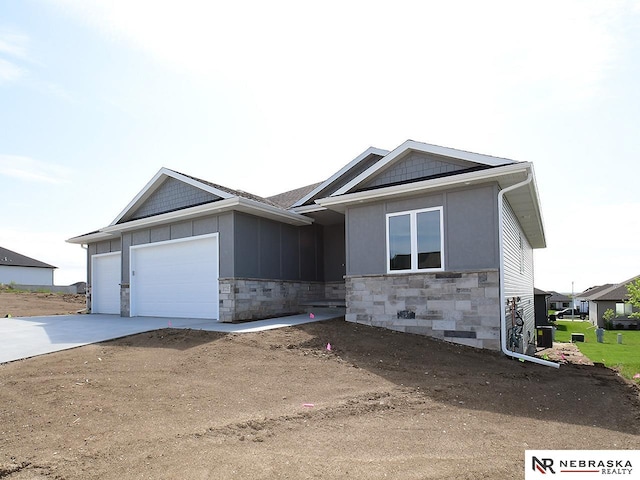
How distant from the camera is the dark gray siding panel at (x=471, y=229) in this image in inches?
364

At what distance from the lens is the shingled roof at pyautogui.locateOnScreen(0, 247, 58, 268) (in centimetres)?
4244

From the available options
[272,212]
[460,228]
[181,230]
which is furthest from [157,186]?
[460,228]

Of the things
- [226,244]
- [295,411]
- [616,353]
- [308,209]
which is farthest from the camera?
[616,353]

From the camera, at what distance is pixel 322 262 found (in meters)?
16.0

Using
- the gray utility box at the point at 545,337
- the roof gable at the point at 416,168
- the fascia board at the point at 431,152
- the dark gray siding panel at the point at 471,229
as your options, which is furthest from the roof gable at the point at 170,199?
the gray utility box at the point at 545,337

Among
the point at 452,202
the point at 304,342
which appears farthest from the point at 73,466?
the point at 452,202

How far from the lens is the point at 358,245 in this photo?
11273 millimetres

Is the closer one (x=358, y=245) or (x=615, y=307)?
(x=358, y=245)

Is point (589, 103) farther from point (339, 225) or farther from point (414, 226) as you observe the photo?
point (339, 225)

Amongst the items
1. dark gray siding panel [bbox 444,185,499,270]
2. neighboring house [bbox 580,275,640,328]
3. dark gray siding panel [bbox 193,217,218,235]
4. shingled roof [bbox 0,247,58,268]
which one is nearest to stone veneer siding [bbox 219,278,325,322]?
dark gray siding panel [bbox 193,217,218,235]

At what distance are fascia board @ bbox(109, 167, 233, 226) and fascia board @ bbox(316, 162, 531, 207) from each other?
3.55 meters

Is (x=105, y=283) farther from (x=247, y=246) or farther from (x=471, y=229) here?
(x=471, y=229)

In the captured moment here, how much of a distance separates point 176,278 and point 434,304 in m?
8.92

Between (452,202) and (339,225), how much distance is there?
254 inches
